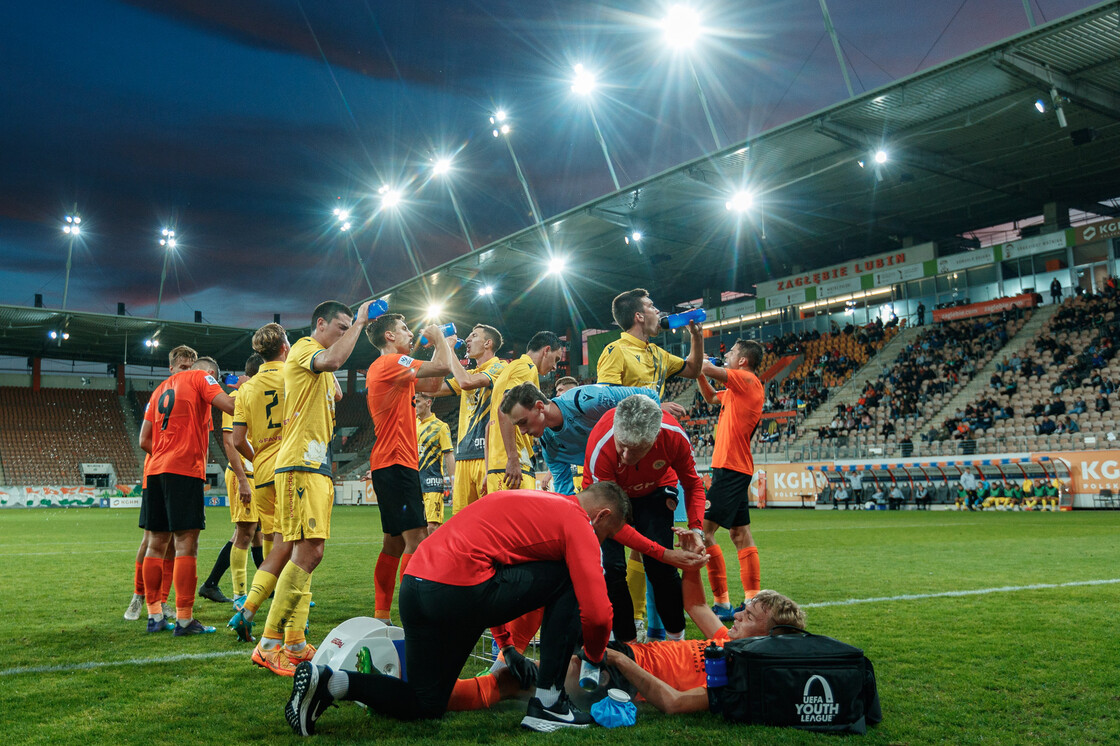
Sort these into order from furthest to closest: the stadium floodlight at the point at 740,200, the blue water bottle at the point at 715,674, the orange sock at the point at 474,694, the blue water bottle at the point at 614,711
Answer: the stadium floodlight at the point at 740,200 < the orange sock at the point at 474,694 < the blue water bottle at the point at 715,674 < the blue water bottle at the point at 614,711

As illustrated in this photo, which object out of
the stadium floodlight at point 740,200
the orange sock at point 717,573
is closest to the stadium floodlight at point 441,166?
the stadium floodlight at point 740,200

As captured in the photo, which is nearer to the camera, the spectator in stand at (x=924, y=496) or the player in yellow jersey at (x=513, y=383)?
the player in yellow jersey at (x=513, y=383)

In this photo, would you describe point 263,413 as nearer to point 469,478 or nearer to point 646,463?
point 469,478

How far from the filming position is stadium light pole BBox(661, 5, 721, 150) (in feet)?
73.7

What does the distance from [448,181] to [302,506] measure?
1186 inches

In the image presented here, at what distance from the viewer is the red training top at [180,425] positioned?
19.4 feet

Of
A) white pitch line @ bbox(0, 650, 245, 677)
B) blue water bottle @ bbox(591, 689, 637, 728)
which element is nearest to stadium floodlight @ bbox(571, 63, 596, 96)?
white pitch line @ bbox(0, 650, 245, 677)

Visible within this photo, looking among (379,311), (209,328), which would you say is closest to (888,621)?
(379,311)

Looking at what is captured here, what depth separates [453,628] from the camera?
3.28 metres

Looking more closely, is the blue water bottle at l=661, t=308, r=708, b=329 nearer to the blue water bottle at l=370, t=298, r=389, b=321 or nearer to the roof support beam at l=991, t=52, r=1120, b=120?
the blue water bottle at l=370, t=298, r=389, b=321

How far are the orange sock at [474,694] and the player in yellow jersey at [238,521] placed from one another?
3.27 metres

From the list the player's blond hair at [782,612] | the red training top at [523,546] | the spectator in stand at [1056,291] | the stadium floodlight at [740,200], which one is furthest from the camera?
the spectator in stand at [1056,291]

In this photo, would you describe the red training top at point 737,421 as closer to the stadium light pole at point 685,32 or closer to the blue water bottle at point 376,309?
the blue water bottle at point 376,309

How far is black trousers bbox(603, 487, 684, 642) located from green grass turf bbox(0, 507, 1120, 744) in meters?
0.65
